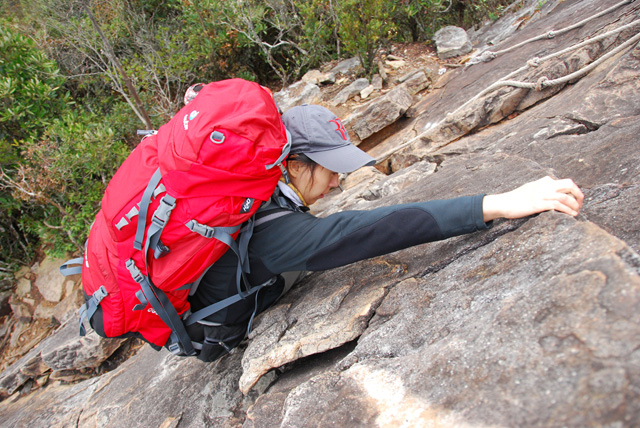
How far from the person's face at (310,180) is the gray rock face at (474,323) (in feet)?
1.83

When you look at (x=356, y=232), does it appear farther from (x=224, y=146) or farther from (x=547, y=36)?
(x=547, y=36)

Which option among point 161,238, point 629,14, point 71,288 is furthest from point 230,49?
point 161,238

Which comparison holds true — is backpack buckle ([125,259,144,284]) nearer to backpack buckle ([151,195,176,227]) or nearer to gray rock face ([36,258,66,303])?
→ backpack buckle ([151,195,176,227])

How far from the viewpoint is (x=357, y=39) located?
8.26 metres

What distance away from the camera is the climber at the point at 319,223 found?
6.31ft

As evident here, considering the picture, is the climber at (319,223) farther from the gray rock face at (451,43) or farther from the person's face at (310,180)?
the gray rock face at (451,43)

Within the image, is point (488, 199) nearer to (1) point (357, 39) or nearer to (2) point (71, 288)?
(1) point (357, 39)

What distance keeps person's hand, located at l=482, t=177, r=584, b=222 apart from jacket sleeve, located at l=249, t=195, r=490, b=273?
Answer: 0.07 metres

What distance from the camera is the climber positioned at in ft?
6.31

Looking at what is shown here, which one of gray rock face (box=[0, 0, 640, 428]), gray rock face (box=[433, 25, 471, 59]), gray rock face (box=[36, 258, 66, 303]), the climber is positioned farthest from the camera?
gray rock face (box=[433, 25, 471, 59])

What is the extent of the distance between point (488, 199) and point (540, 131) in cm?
193

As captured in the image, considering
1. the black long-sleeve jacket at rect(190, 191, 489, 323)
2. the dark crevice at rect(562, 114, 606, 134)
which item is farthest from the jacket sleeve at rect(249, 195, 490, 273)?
the dark crevice at rect(562, 114, 606, 134)

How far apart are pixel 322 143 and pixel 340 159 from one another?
0.48 ft

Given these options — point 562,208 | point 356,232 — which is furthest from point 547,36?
point 356,232
